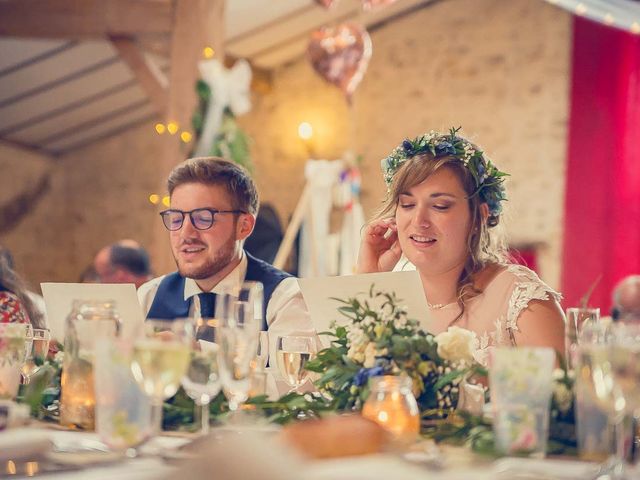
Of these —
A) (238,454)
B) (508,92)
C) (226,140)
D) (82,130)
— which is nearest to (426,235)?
(238,454)

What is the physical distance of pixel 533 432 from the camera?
153cm

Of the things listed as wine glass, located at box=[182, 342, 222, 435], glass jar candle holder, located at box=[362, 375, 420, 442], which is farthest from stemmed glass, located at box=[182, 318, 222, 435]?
glass jar candle holder, located at box=[362, 375, 420, 442]

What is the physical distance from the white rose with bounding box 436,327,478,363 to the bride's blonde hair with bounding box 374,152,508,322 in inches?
41.0

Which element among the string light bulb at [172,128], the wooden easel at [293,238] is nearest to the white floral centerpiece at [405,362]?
the string light bulb at [172,128]

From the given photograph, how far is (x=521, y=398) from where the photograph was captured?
1.55 meters

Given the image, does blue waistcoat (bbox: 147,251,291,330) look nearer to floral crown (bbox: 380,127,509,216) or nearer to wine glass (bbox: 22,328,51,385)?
floral crown (bbox: 380,127,509,216)

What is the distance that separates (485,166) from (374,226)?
0.39 metres

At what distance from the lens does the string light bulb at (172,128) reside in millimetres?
6027

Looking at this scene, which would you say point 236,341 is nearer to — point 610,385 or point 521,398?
point 521,398

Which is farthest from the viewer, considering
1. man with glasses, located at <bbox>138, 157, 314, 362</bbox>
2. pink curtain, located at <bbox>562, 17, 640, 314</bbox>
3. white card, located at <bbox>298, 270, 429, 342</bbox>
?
pink curtain, located at <bbox>562, 17, 640, 314</bbox>

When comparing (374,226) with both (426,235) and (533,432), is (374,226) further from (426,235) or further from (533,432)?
(533,432)

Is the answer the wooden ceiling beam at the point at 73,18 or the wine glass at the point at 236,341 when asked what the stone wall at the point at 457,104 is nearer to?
the wooden ceiling beam at the point at 73,18


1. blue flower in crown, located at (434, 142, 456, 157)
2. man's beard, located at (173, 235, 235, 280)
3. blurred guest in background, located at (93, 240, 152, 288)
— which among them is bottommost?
man's beard, located at (173, 235, 235, 280)

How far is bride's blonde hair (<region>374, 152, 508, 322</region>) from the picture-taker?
2.86 meters
